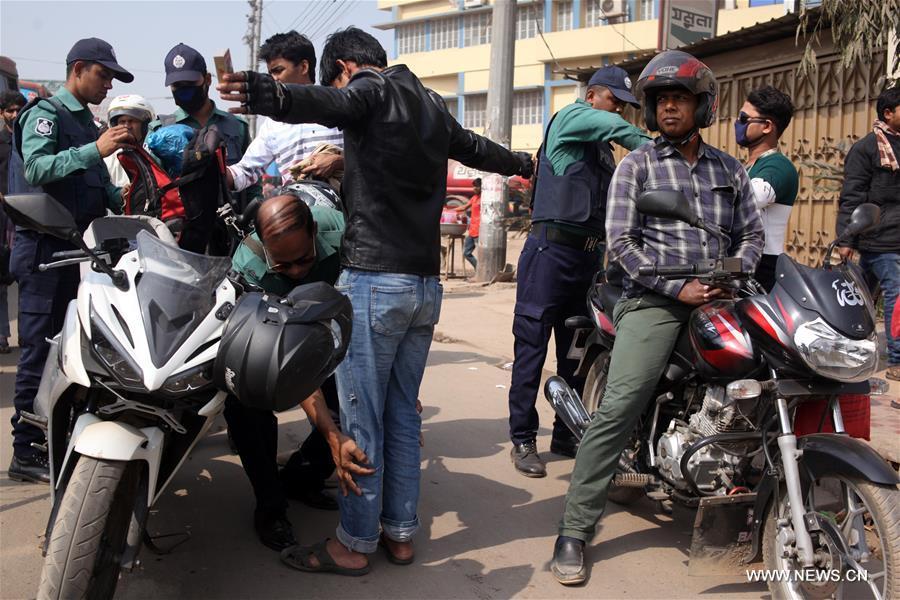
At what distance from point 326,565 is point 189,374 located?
1.10 metres

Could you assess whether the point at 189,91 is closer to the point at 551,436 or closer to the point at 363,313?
the point at 363,313

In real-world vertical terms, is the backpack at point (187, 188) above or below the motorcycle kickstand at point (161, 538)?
above

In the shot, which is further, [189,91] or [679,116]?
[189,91]

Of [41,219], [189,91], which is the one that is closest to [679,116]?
[41,219]

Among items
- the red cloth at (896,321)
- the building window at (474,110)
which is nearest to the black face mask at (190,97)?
the red cloth at (896,321)

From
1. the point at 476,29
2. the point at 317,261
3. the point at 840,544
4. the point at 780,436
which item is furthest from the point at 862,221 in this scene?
the point at 476,29

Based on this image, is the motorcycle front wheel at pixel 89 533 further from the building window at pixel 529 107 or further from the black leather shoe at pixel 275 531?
the building window at pixel 529 107

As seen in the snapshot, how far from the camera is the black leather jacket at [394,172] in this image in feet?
10.2

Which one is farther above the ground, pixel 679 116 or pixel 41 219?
pixel 679 116

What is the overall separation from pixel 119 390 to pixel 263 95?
0.99 metres

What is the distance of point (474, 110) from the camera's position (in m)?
43.0

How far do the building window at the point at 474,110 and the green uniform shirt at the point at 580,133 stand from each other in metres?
38.6

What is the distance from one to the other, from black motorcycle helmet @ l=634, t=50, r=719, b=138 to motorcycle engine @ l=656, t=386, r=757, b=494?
3.64 ft

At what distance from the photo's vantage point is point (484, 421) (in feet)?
17.9
